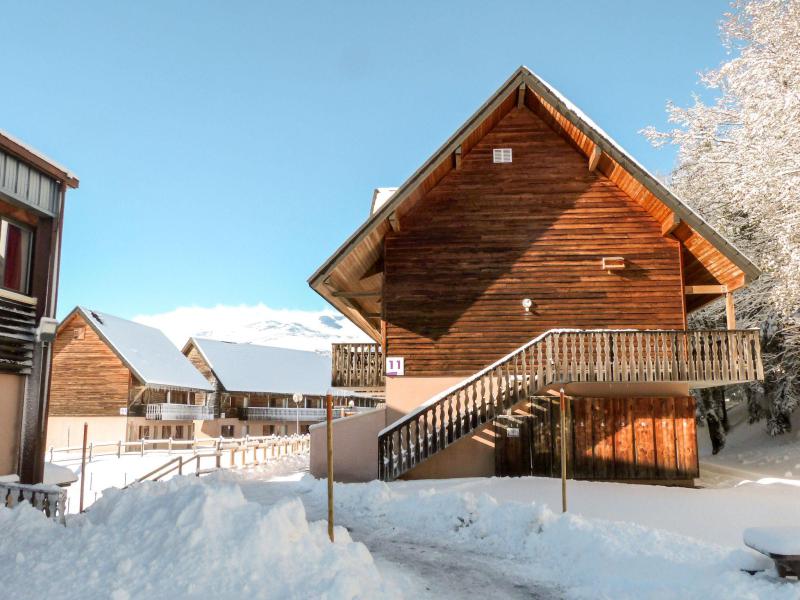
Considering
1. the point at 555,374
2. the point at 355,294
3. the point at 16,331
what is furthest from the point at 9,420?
the point at 555,374

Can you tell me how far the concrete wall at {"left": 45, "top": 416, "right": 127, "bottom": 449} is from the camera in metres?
46.3

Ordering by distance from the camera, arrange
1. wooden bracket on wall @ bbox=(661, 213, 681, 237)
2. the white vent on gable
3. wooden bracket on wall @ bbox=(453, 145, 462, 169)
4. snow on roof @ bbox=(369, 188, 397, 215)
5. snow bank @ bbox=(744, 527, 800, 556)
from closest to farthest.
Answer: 1. snow bank @ bbox=(744, 527, 800, 556)
2. wooden bracket on wall @ bbox=(661, 213, 681, 237)
3. wooden bracket on wall @ bbox=(453, 145, 462, 169)
4. the white vent on gable
5. snow on roof @ bbox=(369, 188, 397, 215)

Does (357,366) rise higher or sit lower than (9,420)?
higher

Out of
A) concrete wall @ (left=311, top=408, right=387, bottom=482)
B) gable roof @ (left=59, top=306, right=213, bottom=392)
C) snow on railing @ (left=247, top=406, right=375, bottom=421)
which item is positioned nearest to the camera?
concrete wall @ (left=311, top=408, right=387, bottom=482)

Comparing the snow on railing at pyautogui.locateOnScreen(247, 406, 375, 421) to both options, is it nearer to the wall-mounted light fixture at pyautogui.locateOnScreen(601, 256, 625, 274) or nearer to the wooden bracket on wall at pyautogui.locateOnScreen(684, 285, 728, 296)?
the wooden bracket on wall at pyautogui.locateOnScreen(684, 285, 728, 296)

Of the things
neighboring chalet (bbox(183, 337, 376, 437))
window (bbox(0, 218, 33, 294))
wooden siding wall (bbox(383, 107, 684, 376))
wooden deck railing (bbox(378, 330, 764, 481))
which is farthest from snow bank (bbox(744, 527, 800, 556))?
neighboring chalet (bbox(183, 337, 376, 437))

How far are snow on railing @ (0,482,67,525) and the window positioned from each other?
3882 mm

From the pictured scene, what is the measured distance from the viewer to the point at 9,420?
12344 millimetres

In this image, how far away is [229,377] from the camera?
2418 inches

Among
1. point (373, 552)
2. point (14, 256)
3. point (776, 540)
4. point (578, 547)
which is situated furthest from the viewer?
point (14, 256)

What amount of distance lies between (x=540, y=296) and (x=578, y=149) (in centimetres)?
450

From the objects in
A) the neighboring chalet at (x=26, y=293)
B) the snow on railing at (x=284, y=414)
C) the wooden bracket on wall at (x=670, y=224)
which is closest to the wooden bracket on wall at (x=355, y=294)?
the wooden bracket on wall at (x=670, y=224)

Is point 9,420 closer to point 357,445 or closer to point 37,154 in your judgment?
point 37,154

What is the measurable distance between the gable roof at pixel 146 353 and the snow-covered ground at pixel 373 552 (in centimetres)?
3911
